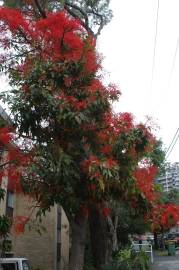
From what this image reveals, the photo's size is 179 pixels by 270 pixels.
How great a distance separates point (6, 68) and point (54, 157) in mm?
4845

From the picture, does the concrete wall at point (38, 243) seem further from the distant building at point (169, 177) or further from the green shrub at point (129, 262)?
the distant building at point (169, 177)

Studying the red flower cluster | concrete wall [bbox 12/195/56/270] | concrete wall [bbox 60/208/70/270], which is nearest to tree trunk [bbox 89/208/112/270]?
the red flower cluster

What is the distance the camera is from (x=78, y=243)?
13.5 meters

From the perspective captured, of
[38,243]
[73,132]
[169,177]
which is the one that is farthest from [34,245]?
[169,177]

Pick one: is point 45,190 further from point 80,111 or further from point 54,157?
point 80,111

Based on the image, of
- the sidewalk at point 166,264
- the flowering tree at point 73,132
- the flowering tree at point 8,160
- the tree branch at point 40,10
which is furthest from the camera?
the sidewalk at point 166,264

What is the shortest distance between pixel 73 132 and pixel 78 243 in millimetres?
3161

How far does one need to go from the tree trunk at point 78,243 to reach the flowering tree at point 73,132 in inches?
1.1

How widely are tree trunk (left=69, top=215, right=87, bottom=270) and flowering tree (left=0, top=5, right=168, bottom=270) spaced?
3 cm

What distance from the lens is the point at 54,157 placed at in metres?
11.8

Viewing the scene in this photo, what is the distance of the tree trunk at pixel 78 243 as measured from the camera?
1332 cm

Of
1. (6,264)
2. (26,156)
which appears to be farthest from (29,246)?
(26,156)

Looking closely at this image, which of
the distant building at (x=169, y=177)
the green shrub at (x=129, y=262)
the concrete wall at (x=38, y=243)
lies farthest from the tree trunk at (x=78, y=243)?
the distant building at (x=169, y=177)

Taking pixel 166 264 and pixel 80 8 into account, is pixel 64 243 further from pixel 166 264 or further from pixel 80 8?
pixel 80 8
